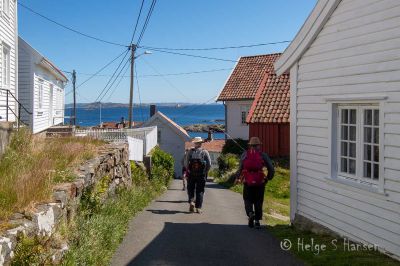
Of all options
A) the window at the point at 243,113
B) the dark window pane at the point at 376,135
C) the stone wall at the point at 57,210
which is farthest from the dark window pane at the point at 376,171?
the window at the point at 243,113

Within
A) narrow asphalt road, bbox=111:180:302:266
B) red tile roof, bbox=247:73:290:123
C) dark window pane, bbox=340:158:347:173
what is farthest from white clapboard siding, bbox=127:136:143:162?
dark window pane, bbox=340:158:347:173

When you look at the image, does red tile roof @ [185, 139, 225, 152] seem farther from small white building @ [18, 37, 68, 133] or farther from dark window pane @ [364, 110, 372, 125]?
dark window pane @ [364, 110, 372, 125]

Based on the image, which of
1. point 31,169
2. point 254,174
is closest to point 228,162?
point 254,174

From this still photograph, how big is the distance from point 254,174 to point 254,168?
0.40 ft

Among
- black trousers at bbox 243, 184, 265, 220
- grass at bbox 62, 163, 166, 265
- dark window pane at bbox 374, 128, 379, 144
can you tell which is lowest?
grass at bbox 62, 163, 166, 265

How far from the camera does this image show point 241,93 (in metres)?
33.0

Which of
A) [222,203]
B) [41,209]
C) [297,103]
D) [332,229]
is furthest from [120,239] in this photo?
[222,203]

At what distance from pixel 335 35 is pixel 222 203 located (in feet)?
21.6

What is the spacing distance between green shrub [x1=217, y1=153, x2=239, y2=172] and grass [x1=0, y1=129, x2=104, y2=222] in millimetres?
15153

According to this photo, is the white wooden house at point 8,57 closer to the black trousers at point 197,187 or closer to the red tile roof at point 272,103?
the black trousers at point 197,187

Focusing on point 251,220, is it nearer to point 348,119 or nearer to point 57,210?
point 348,119

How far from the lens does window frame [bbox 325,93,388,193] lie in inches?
274

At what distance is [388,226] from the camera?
22.6ft

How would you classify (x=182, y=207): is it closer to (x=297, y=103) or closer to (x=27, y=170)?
(x=297, y=103)
